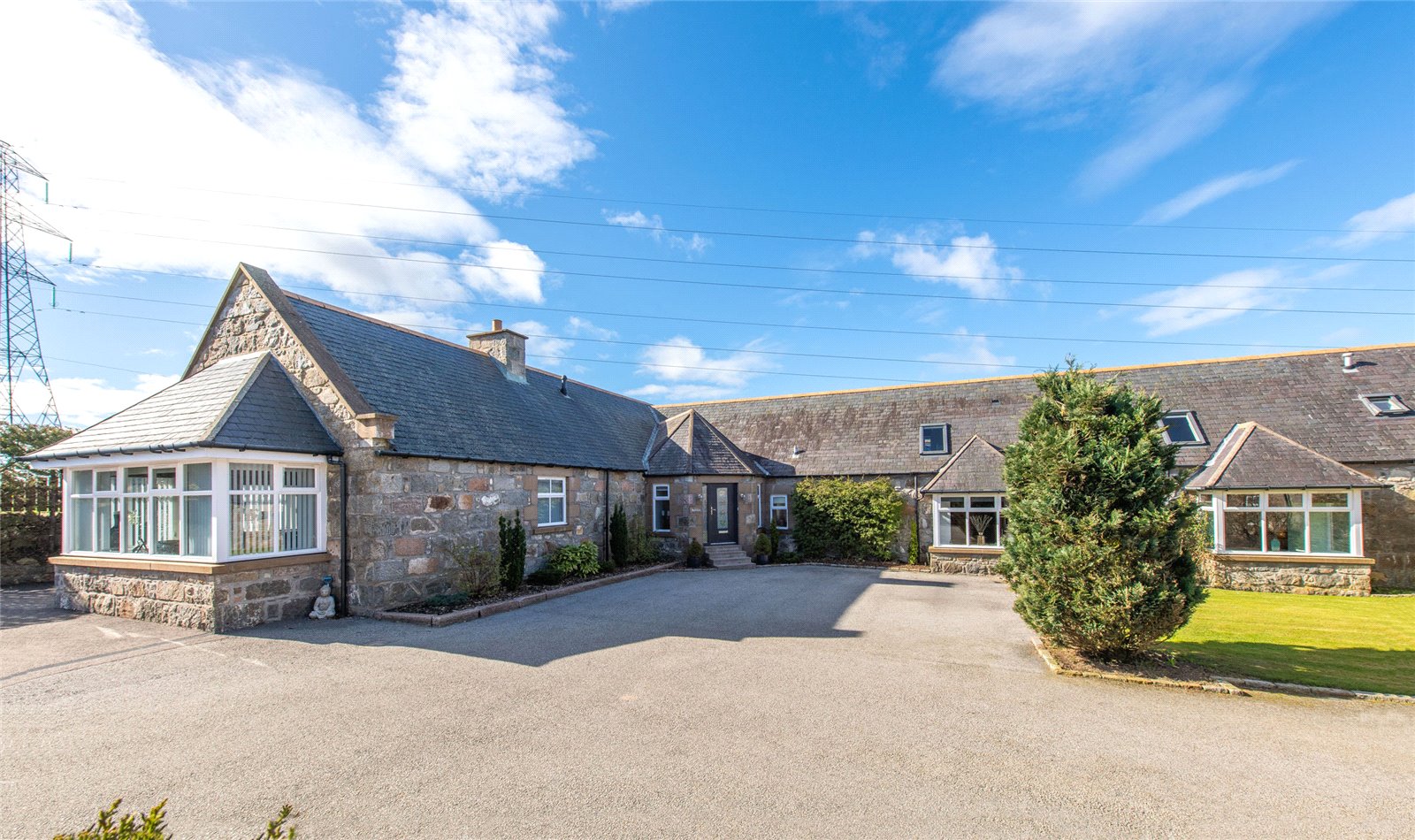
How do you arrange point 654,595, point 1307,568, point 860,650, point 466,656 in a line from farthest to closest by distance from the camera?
point 1307,568 < point 654,595 < point 860,650 < point 466,656

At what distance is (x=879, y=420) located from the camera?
77.8ft

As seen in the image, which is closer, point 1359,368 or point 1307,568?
point 1307,568

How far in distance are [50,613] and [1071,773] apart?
Result: 1691 centimetres

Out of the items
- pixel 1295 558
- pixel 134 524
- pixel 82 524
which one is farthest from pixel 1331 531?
pixel 82 524

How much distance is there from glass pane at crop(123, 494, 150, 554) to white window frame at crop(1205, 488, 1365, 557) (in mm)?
24572

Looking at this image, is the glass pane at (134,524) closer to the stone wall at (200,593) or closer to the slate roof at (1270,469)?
the stone wall at (200,593)

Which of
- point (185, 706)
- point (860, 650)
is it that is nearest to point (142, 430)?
point (185, 706)

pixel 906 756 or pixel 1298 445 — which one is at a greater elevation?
pixel 1298 445

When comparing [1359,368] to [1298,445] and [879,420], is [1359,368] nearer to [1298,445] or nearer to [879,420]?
[1298,445]

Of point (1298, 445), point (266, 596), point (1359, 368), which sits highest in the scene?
point (1359, 368)

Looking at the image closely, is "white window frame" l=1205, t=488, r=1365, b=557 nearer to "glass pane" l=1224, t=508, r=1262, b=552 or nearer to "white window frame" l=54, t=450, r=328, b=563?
"glass pane" l=1224, t=508, r=1262, b=552

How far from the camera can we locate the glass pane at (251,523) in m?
10.6

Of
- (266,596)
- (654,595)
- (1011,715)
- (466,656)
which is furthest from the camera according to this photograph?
(654,595)

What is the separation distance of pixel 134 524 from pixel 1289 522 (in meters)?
26.3
